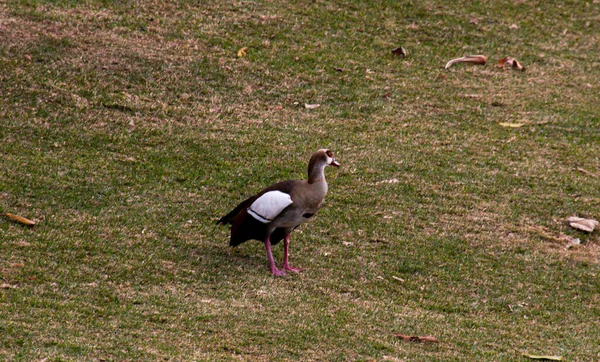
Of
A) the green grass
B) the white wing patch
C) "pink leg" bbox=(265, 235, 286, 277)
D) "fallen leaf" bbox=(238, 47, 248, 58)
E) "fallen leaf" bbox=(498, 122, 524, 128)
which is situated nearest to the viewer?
the green grass

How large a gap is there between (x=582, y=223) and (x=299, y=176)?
307 cm

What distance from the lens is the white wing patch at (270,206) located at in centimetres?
704

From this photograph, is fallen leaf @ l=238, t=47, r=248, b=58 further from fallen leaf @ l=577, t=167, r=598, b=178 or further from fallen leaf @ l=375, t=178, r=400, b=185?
fallen leaf @ l=577, t=167, r=598, b=178

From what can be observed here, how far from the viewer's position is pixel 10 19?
39.2ft

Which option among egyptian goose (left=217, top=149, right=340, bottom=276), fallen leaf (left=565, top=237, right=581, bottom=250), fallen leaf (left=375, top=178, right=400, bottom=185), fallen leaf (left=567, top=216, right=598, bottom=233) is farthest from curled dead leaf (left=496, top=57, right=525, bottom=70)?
egyptian goose (left=217, top=149, right=340, bottom=276)

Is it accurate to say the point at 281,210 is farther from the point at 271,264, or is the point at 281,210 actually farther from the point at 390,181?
the point at 390,181

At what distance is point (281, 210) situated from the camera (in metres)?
7.04

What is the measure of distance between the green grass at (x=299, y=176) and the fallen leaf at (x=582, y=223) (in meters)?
0.10

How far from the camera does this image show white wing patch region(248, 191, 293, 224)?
7.04 m

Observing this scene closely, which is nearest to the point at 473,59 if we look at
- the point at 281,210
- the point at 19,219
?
the point at 281,210

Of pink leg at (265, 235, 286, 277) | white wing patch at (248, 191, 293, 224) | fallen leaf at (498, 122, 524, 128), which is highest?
white wing patch at (248, 191, 293, 224)

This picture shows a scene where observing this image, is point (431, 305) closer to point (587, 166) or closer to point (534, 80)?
point (587, 166)

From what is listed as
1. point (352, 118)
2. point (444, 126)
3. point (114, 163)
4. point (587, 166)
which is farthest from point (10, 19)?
point (587, 166)

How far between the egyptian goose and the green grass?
311 millimetres
